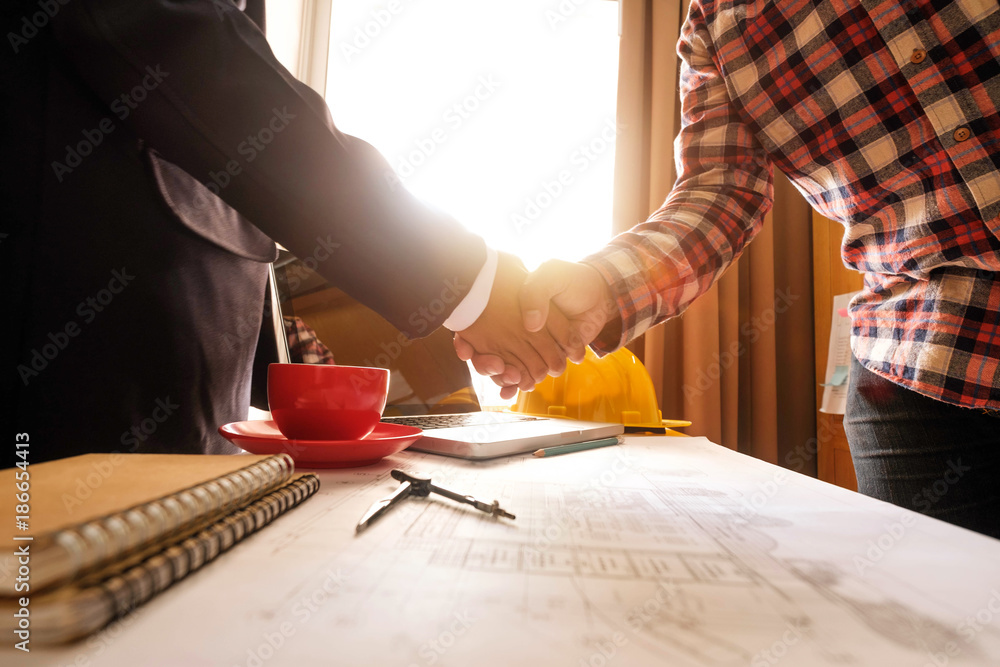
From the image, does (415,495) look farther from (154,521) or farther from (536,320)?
(536,320)

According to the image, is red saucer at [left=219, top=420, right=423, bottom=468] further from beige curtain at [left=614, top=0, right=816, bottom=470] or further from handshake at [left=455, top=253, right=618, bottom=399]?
beige curtain at [left=614, top=0, right=816, bottom=470]

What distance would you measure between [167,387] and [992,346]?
930mm

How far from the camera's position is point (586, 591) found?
0.23 metres

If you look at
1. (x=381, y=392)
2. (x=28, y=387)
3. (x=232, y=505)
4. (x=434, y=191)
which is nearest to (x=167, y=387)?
(x=28, y=387)

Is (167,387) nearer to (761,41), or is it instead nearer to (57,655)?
(57,655)

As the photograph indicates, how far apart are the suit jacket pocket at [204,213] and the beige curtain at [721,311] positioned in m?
1.43

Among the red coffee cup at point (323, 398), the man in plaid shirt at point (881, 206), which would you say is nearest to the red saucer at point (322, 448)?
the red coffee cup at point (323, 398)

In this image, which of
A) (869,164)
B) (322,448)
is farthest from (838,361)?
(322,448)

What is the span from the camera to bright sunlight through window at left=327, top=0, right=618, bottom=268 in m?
1.98

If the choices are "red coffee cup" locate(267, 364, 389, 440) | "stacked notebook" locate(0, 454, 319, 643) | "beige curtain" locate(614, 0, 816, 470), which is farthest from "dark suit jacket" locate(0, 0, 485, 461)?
"beige curtain" locate(614, 0, 816, 470)

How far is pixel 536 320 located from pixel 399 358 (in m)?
0.38

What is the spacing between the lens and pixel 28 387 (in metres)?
0.46

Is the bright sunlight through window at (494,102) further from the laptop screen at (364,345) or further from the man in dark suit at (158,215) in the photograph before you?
the man in dark suit at (158,215)

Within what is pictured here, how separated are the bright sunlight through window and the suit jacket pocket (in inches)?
53.0
